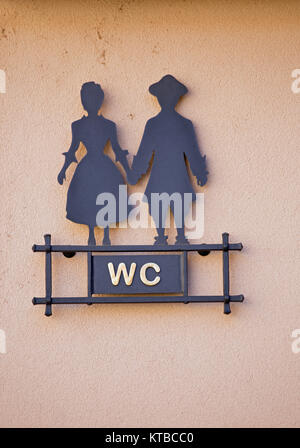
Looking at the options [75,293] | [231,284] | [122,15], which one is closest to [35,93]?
[122,15]

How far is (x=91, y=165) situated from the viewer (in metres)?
2.39

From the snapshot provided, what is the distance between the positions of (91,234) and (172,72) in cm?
78

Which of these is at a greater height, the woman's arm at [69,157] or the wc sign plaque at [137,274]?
the woman's arm at [69,157]

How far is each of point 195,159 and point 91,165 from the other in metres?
0.44

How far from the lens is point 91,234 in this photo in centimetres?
238

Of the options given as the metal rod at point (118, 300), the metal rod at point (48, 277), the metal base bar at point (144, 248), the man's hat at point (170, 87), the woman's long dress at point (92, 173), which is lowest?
the metal rod at point (118, 300)

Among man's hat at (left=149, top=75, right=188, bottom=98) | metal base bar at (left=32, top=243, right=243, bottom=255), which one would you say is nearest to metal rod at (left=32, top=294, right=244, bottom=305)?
metal base bar at (left=32, top=243, right=243, bottom=255)

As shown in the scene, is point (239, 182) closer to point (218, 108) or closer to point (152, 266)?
point (218, 108)

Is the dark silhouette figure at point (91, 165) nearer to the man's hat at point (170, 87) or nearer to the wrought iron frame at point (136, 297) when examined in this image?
the wrought iron frame at point (136, 297)

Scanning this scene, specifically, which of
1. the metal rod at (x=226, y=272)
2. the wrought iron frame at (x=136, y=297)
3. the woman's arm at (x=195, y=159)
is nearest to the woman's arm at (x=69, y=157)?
the wrought iron frame at (x=136, y=297)

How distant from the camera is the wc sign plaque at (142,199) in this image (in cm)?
235

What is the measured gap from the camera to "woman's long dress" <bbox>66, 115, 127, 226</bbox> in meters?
2.38

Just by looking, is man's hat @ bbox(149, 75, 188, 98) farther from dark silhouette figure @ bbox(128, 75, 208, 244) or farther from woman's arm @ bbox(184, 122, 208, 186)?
woman's arm @ bbox(184, 122, 208, 186)

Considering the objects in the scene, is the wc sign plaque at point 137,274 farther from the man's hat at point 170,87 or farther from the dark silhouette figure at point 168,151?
the man's hat at point 170,87
